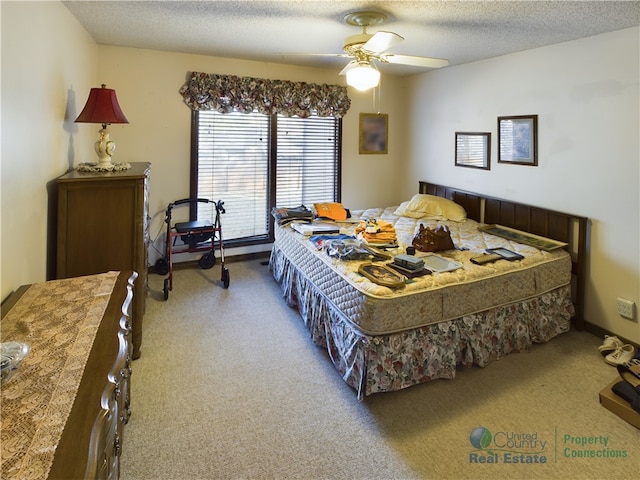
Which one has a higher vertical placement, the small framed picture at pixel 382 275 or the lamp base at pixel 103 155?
the lamp base at pixel 103 155

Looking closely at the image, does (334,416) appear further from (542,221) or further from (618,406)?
(542,221)

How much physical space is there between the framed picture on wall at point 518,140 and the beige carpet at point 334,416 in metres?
1.73

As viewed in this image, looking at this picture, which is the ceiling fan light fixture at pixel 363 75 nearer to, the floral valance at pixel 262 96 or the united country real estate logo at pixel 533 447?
the floral valance at pixel 262 96

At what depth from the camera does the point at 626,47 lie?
283 cm

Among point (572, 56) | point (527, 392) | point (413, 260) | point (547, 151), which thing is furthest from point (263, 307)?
point (572, 56)

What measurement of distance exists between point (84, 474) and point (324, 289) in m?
2.07

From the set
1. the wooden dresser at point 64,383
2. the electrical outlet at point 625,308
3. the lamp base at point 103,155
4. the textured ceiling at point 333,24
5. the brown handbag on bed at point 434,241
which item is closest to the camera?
the wooden dresser at point 64,383

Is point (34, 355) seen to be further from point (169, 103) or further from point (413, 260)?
point (169, 103)

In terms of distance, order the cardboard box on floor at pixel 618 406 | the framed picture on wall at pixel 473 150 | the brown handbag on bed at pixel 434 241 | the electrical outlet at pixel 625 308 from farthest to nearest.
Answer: the framed picture on wall at pixel 473 150
the brown handbag on bed at pixel 434 241
the electrical outlet at pixel 625 308
the cardboard box on floor at pixel 618 406

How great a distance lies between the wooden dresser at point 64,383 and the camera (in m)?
0.85

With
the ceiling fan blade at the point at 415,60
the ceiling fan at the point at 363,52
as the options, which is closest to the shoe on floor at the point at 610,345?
the ceiling fan blade at the point at 415,60

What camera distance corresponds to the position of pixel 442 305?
7.93 ft

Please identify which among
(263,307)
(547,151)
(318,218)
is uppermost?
(547,151)

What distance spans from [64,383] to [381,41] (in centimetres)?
242
